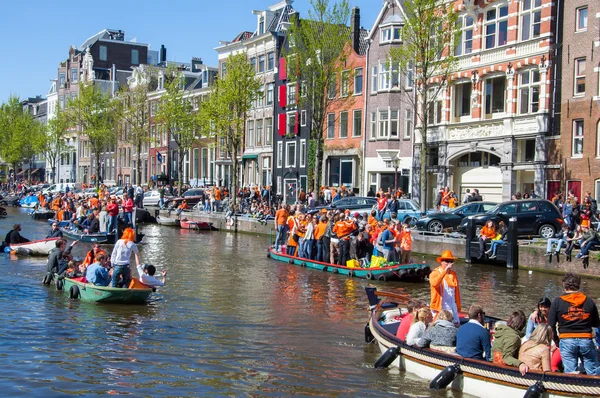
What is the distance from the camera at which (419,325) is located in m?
13.1

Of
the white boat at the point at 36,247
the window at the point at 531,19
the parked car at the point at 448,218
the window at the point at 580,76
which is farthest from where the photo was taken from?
the window at the point at 531,19

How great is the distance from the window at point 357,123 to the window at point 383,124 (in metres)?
2.67

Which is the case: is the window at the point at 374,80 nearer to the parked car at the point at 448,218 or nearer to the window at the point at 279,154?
the window at the point at 279,154

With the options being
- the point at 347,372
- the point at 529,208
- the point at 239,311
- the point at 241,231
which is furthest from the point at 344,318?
the point at 241,231

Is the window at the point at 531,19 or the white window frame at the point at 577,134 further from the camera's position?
the window at the point at 531,19

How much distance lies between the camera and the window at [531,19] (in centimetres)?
3866

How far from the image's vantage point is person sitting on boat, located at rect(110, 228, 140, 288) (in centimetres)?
1831

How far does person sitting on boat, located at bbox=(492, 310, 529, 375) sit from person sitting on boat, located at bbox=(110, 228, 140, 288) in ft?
31.2

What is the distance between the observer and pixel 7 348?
48.1ft

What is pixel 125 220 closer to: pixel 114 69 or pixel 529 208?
pixel 529 208

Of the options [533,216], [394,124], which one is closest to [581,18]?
[533,216]

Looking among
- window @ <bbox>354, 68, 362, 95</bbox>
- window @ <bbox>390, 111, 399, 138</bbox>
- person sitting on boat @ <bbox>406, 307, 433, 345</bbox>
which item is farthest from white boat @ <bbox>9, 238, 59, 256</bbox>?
window @ <bbox>354, 68, 362, 95</bbox>

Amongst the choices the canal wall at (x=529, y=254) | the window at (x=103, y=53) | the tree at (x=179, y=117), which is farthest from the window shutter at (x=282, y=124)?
the window at (x=103, y=53)

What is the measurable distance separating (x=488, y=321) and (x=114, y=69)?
91785 millimetres
